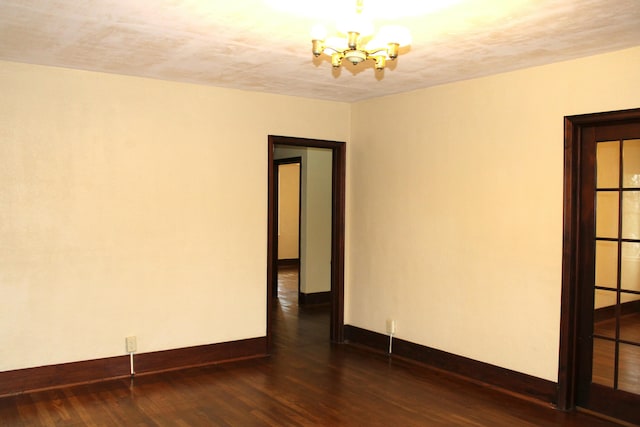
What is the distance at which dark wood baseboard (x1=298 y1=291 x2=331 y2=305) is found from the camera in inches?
303

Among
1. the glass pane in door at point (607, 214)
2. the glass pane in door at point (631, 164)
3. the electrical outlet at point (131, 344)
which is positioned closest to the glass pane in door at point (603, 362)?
the glass pane in door at point (607, 214)

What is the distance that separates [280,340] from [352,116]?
8.16 ft

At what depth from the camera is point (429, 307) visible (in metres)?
5.05

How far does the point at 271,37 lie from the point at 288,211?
30.7 ft

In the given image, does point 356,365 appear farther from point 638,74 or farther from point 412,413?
point 638,74

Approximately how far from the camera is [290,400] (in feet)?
13.6

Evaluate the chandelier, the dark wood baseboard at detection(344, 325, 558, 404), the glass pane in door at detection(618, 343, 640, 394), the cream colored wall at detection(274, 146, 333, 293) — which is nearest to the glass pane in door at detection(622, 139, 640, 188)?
the glass pane in door at detection(618, 343, 640, 394)

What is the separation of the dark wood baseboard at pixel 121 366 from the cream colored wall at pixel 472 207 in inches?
51.7

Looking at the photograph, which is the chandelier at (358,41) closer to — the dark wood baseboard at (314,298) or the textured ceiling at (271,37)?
the textured ceiling at (271,37)

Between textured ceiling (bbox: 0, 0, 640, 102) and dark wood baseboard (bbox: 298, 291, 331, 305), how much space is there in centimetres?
372

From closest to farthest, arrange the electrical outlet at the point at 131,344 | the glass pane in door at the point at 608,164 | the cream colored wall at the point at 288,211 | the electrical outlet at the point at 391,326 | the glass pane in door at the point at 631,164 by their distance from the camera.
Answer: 1. the glass pane in door at the point at 631,164
2. the glass pane in door at the point at 608,164
3. the electrical outlet at the point at 131,344
4. the electrical outlet at the point at 391,326
5. the cream colored wall at the point at 288,211

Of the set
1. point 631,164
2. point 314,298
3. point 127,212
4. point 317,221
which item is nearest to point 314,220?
point 317,221

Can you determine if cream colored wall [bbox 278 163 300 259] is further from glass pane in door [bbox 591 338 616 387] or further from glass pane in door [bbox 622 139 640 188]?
glass pane in door [bbox 622 139 640 188]

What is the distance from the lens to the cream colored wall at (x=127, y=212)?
4.22 meters
